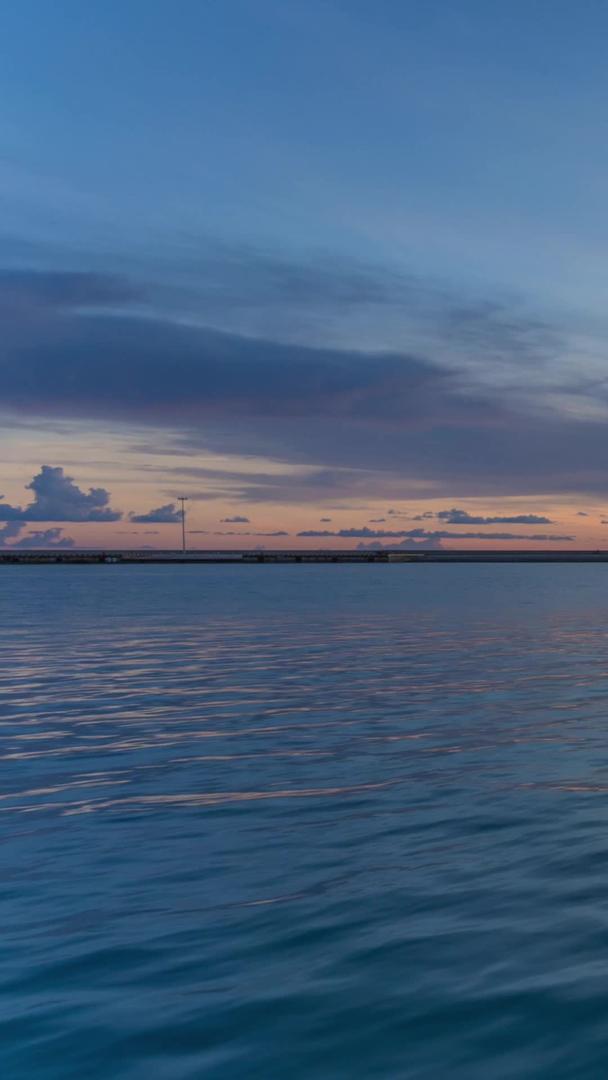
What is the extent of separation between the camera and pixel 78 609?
67188mm

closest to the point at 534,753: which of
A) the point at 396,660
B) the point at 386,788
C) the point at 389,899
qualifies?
the point at 386,788

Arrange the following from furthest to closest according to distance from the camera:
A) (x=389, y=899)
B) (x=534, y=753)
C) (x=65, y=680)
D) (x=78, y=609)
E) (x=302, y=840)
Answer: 1. (x=78, y=609)
2. (x=65, y=680)
3. (x=534, y=753)
4. (x=302, y=840)
5. (x=389, y=899)

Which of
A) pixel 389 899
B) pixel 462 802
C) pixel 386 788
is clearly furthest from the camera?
pixel 386 788

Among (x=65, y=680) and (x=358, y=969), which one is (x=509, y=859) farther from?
(x=65, y=680)

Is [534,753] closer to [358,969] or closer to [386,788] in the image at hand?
[386,788]

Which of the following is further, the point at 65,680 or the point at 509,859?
A: the point at 65,680

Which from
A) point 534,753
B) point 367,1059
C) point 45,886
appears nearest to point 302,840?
point 45,886

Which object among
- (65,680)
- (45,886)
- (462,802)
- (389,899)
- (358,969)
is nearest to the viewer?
(358,969)

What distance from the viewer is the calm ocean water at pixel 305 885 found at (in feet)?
24.0

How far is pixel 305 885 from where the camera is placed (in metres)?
10.6

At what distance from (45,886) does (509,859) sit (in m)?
5.16

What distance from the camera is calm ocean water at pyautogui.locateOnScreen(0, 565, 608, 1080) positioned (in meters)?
7.32

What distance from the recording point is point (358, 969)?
8406 mm

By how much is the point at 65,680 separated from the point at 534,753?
16700 mm
